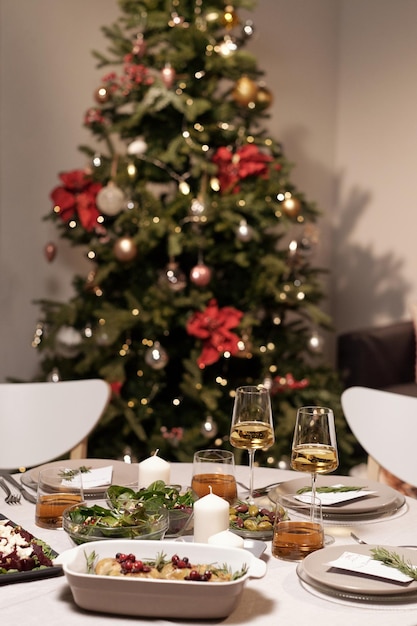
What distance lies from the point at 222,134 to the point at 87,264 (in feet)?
3.10

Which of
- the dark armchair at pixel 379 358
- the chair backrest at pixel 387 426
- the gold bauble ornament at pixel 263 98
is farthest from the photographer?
the dark armchair at pixel 379 358

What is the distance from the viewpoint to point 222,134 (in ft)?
11.4

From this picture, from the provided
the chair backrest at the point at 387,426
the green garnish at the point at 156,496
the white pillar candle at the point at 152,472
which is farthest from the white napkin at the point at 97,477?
the chair backrest at the point at 387,426

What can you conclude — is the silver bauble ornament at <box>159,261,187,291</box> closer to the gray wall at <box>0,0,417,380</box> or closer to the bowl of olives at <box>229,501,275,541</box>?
the gray wall at <box>0,0,417,380</box>

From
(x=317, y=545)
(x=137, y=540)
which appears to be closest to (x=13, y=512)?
(x=137, y=540)

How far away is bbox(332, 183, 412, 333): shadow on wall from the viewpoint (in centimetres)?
482

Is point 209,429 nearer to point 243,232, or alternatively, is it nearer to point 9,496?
point 243,232

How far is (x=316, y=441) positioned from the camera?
1426 millimetres

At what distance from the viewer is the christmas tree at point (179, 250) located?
3334 millimetres

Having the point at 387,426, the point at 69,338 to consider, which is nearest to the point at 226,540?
the point at 387,426

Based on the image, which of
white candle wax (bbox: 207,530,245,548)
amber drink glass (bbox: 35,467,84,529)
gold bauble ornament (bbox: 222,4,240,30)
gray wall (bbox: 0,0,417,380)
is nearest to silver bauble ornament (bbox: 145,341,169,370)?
gray wall (bbox: 0,0,417,380)

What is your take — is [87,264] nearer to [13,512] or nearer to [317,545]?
[13,512]

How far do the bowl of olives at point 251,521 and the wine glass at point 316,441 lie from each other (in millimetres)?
101

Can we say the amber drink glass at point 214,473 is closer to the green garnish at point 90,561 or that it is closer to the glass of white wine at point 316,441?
the glass of white wine at point 316,441
